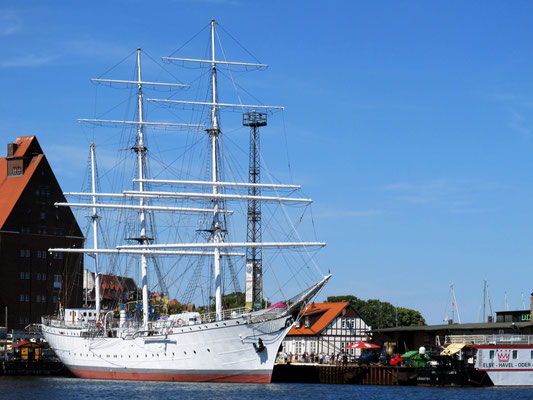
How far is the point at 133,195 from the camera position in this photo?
73.7m

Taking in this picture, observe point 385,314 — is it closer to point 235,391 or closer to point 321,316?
point 321,316

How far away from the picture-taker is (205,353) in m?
66.1

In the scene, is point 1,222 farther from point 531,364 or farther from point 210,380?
point 531,364

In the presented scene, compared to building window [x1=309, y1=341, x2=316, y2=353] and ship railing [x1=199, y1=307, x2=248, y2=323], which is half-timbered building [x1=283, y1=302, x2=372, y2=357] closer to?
building window [x1=309, y1=341, x2=316, y2=353]

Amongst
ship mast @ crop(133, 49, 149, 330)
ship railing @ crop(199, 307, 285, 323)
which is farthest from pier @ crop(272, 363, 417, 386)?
ship mast @ crop(133, 49, 149, 330)

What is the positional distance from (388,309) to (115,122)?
61.2m

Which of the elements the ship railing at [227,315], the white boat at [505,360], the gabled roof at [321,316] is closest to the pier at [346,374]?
the white boat at [505,360]

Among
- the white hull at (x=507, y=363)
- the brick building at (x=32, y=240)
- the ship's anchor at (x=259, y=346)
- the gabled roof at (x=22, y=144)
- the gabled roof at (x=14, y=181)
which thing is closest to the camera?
the ship's anchor at (x=259, y=346)

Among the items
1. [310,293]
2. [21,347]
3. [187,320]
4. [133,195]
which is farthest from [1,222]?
[310,293]

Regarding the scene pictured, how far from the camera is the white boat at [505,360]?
215 ft

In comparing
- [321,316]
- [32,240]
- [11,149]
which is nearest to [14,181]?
[11,149]

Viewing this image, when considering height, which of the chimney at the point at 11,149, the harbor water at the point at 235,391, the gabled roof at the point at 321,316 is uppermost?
the chimney at the point at 11,149

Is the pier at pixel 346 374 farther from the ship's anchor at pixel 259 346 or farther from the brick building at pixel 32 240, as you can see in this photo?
the brick building at pixel 32 240

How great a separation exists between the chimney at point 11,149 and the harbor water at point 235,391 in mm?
50027
